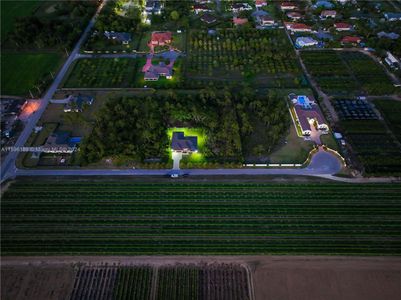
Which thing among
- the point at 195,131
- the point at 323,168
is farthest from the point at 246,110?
the point at 323,168

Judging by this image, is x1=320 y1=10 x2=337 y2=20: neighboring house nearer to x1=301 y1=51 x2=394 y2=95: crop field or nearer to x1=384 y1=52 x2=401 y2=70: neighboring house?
x1=301 y1=51 x2=394 y2=95: crop field

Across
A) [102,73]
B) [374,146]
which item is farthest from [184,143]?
[374,146]

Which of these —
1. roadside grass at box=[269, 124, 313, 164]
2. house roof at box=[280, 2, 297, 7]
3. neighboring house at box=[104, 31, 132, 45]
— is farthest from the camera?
house roof at box=[280, 2, 297, 7]

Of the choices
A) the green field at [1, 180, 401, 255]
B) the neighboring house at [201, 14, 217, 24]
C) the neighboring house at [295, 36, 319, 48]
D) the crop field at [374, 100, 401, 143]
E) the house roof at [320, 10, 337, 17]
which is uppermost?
the house roof at [320, 10, 337, 17]

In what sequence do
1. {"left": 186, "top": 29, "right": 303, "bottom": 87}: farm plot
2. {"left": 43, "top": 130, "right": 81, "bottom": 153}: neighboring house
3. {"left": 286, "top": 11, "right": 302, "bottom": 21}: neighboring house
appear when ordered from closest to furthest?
1. {"left": 43, "top": 130, "right": 81, "bottom": 153}: neighboring house
2. {"left": 186, "top": 29, "right": 303, "bottom": 87}: farm plot
3. {"left": 286, "top": 11, "right": 302, "bottom": 21}: neighboring house

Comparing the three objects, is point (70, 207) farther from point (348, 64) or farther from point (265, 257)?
point (348, 64)

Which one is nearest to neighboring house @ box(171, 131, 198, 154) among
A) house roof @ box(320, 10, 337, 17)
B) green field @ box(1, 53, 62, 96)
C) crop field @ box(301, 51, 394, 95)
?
crop field @ box(301, 51, 394, 95)
